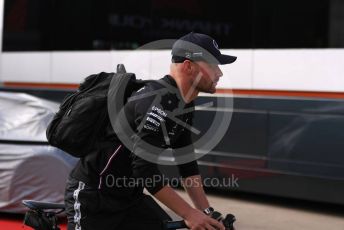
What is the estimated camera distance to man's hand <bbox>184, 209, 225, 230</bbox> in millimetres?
2484

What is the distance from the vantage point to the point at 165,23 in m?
8.01

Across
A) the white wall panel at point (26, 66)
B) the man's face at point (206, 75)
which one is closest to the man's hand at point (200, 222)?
the man's face at point (206, 75)

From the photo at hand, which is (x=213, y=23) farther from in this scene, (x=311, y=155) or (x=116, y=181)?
(x=116, y=181)

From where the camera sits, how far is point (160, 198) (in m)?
2.58

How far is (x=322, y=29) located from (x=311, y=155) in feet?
4.50

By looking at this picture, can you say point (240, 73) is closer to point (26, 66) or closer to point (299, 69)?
point (299, 69)

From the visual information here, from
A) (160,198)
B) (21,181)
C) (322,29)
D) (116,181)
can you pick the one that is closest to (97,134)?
(116,181)

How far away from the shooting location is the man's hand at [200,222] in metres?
2.48

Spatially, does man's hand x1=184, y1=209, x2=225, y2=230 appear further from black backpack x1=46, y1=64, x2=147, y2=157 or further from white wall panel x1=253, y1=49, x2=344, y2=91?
white wall panel x1=253, y1=49, x2=344, y2=91

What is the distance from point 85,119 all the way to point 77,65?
6.17m

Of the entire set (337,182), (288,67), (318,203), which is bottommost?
(318,203)

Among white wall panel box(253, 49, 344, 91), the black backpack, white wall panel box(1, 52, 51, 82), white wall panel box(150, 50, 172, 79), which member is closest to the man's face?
the black backpack

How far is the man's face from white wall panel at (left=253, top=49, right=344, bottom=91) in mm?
4221

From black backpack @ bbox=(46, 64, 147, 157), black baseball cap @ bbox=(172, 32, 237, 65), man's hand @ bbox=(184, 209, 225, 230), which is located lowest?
man's hand @ bbox=(184, 209, 225, 230)
